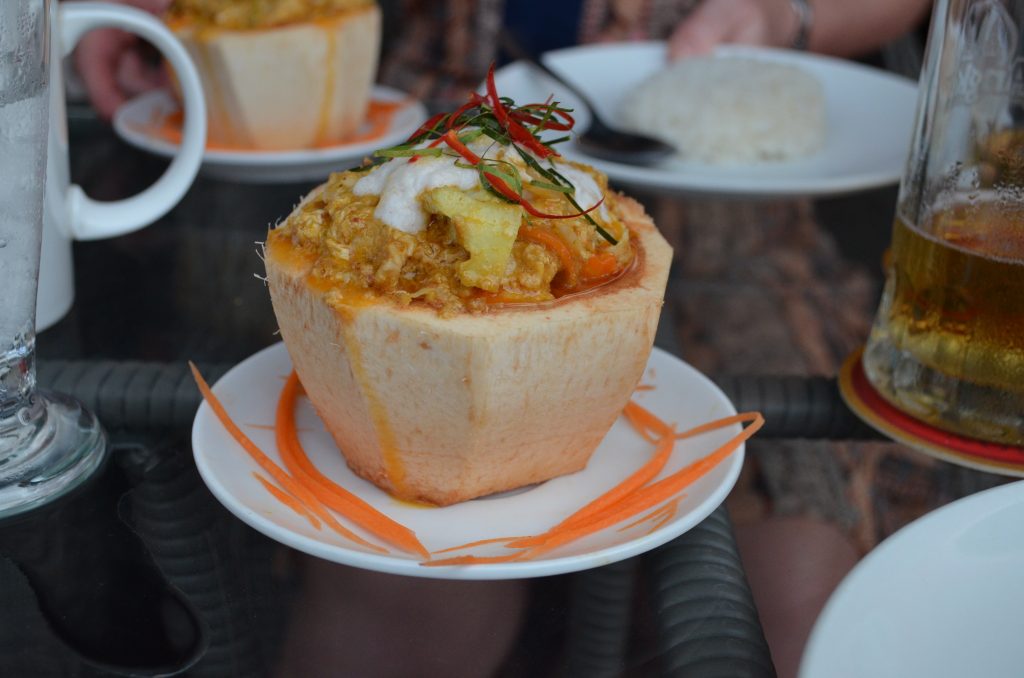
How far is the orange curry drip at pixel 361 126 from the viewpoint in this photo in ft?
3.85

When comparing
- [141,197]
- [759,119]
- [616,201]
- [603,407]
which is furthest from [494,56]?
[603,407]

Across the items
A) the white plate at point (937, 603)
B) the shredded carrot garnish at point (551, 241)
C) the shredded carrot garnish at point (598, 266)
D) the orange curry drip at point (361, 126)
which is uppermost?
the shredded carrot garnish at point (551, 241)

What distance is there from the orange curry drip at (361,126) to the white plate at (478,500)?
527 mm

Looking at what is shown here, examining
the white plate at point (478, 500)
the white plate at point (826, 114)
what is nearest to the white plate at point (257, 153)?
the white plate at point (826, 114)

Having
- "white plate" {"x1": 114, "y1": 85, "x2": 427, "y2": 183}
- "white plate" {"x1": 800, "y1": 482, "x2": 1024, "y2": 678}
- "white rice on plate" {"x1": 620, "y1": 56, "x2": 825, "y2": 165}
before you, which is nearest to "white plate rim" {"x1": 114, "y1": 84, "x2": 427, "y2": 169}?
"white plate" {"x1": 114, "y1": 85, "x2": 427, "y2": 183}

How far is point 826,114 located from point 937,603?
100cm

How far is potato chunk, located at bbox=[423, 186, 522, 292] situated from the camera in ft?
1.81

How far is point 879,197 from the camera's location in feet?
3.93

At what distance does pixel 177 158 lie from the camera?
0.93m

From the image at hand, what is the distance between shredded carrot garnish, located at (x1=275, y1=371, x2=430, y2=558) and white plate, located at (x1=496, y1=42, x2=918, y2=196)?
0.47 meters

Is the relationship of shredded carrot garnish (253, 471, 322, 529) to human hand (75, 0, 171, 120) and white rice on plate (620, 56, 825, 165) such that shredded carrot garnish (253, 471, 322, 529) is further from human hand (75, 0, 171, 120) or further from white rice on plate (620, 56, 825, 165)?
human hand (75, 0, 171, 120)

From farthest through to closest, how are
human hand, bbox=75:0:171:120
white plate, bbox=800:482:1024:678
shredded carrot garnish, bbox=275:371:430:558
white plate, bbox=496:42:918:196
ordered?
human hand, bbox=75:0:171:120 → white plate, bbox=496:42:918:196 → shredded carrot garnish, bbox=275:371:430:558 → white plate, bbox=800:482:1024:678

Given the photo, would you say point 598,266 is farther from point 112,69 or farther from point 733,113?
point 112,69

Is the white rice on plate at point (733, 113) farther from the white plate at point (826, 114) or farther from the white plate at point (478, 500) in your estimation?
the white plate at point (478, 500)
